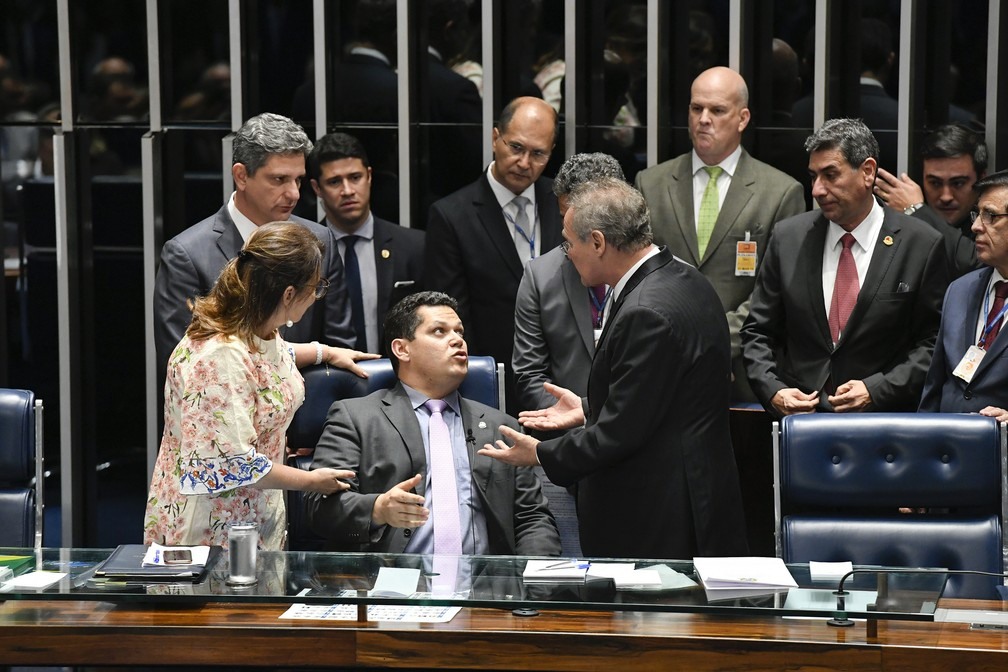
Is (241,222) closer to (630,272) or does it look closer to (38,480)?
(38,480)

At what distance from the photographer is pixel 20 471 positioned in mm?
3727

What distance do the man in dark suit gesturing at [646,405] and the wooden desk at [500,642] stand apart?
31.8 inches

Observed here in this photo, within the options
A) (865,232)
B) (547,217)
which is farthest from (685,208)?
(865,232)

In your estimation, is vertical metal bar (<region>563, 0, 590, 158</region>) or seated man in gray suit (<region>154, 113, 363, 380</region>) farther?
vertical metal bar (<region>563, 0, 590, 158</region>)

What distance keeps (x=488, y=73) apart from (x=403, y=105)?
368mm

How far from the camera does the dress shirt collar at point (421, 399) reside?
3701mm

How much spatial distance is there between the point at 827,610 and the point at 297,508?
1898 mm

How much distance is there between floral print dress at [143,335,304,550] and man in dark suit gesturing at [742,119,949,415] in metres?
Answer: 1.74

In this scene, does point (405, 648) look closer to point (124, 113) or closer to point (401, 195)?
point (401, 195)

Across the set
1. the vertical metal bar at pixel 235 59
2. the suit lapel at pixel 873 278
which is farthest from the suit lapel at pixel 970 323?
the vertical metal bar at pixel 235 59

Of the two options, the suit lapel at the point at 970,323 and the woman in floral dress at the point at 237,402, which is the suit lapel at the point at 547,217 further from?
the woman in floral dress at the point at 237,402

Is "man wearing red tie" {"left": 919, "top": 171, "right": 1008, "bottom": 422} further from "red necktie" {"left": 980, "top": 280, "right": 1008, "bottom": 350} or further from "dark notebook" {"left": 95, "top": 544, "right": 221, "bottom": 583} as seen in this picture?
"dark notebook" {"left": 95, "top": 544, "right": 221, "bottom": 583}

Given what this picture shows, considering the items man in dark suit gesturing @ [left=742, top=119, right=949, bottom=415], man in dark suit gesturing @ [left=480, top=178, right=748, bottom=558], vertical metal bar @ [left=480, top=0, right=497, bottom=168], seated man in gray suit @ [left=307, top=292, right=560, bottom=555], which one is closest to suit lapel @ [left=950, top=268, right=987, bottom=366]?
man in dark suit gesturing @ [left=742, top=119, right=949, bottom=415]

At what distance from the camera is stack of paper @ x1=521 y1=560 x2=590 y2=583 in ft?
8.66
